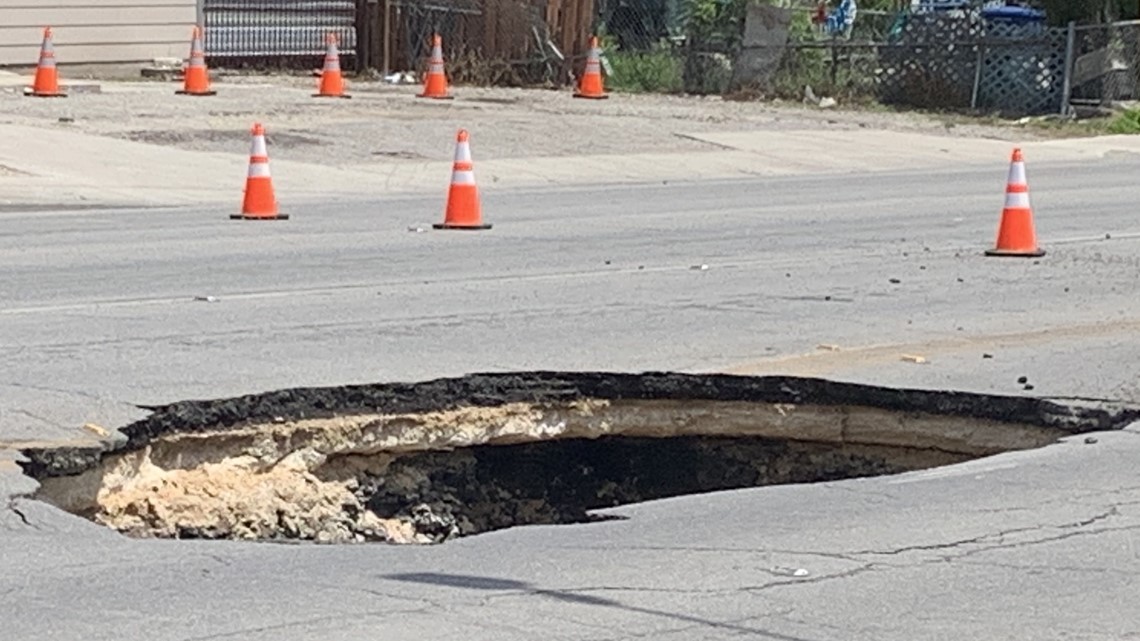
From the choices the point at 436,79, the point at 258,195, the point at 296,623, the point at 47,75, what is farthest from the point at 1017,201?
the point at 47,75

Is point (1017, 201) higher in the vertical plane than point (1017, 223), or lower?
higher

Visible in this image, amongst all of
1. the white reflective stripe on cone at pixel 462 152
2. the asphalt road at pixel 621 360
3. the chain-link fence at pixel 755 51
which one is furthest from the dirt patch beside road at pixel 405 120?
the white reflective stripe on cone at pixel 462 152

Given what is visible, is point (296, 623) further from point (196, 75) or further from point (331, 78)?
point (331, 78)

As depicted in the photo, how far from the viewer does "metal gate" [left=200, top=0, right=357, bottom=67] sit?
28406 mm

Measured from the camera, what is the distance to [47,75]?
77.3 feet

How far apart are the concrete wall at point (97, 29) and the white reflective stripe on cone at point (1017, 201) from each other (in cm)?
1462

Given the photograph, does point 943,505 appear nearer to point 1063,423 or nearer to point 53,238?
point 1063,423

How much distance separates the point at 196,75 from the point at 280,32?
455 centimetres

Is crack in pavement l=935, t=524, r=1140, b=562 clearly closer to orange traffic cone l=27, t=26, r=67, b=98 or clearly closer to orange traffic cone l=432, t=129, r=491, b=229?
orange traffic cone l=432, t=129, r=491, b=229

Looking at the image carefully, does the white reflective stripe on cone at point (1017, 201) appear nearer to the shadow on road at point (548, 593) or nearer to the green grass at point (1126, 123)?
the shadow on road at point (548, 593)

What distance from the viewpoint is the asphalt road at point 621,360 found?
5828mm

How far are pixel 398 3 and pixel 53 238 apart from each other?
1506 cm

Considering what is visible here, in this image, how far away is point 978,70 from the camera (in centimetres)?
2827

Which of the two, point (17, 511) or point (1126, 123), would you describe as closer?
point (17, 511)
